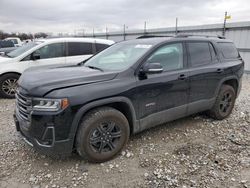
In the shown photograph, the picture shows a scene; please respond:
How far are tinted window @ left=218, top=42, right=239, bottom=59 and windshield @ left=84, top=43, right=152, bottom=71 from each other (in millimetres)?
1959

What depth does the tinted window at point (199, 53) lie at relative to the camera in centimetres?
389

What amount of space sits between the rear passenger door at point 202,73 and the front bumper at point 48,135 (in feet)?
7.52

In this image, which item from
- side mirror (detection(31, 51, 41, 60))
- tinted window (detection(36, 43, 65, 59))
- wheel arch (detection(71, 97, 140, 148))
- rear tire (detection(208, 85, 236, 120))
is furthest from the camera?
tinted window (detection(36, 43, 65, 59))

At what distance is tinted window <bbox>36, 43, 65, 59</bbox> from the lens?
6.58 m

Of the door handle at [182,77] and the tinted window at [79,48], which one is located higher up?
the tinted window at [79,48]

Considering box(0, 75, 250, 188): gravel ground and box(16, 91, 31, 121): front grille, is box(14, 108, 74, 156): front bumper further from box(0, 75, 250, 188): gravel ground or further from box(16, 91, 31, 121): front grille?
box(0, 75, 250, 188): gravel ground

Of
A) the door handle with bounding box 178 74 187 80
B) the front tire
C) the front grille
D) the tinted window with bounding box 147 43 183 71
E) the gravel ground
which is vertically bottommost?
the gravel ground

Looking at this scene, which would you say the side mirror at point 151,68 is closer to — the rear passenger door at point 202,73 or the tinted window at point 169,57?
the tinted window at point 169,57

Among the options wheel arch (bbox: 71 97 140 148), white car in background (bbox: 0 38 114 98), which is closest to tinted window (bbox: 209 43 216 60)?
wheel arch (bbox: 71 97 140 148)

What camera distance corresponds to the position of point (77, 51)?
721 centimetres

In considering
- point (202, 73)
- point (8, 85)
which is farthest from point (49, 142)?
point (8, 85)

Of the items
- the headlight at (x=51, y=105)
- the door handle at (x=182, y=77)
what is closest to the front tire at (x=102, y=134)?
the headlight at (x=51, y=105)

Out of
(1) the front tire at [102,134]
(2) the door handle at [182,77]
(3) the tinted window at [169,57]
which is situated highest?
(3) the tinted window at [169,57]

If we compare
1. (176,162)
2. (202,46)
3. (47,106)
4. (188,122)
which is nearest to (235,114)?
(188,122)
